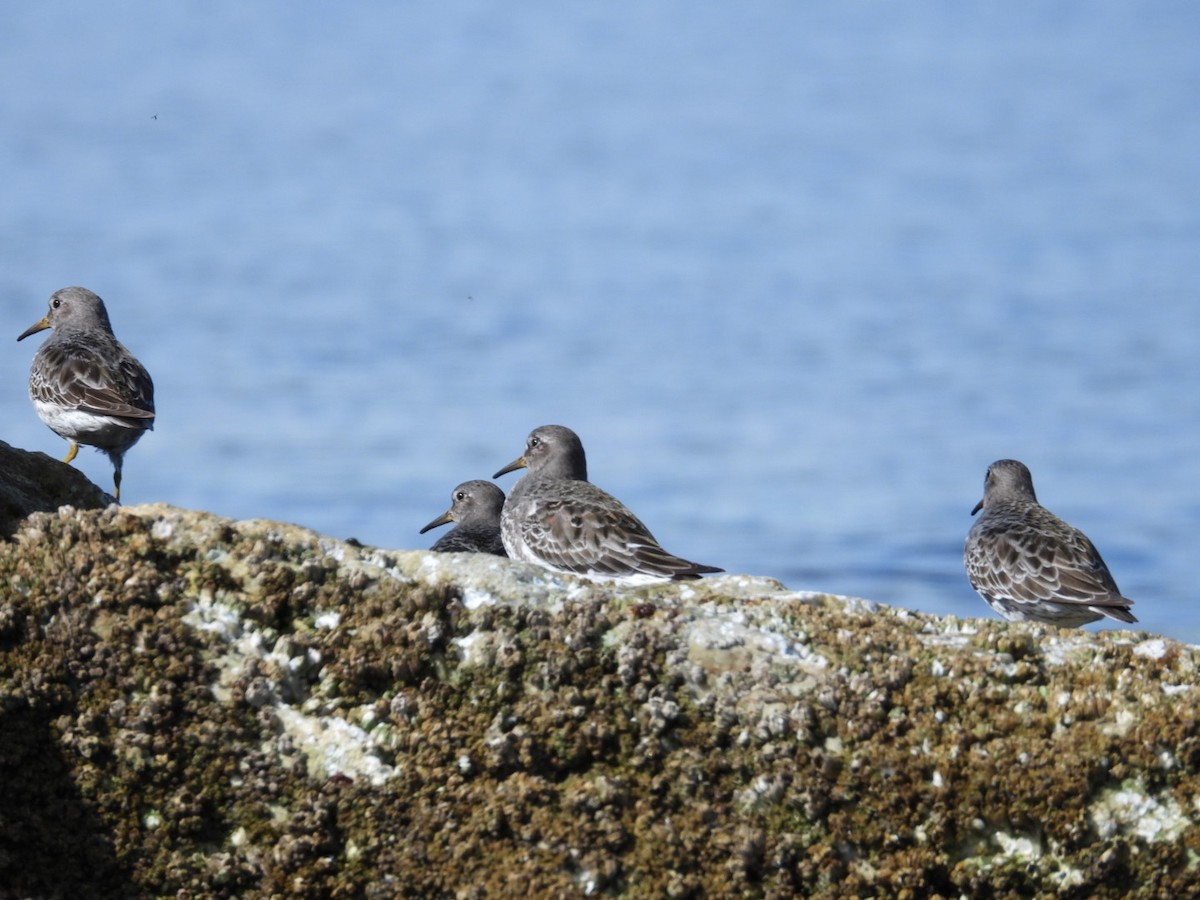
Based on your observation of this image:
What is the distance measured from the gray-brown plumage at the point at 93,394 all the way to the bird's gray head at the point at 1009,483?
290 inches

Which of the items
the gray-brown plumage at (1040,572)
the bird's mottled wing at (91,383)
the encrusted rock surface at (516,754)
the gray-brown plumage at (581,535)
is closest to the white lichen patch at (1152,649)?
the encrusted rock surface at (516,754)

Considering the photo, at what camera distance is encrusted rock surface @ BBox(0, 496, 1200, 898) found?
16.9 feet

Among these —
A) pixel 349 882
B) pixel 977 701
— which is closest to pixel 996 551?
pixel 977 701

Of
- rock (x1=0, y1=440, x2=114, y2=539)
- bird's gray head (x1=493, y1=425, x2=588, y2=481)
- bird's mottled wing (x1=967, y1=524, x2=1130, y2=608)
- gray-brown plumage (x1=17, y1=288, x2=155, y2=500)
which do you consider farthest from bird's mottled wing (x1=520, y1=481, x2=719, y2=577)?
rock (x1=0, y1=440, x2=114, y2=539)

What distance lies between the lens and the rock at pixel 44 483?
7.39 meters

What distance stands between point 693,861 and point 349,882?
3.84ft

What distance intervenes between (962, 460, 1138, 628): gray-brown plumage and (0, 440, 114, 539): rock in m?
6.52

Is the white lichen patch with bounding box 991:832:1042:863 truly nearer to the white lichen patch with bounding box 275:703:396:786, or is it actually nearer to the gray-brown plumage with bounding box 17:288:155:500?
the white lichen patch with bounding box 275:703:396:786

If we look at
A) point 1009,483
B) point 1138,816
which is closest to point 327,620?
point 1138,816

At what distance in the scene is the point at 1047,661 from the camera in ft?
18.7

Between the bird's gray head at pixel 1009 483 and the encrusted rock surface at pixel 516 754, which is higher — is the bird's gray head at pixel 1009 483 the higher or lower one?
the higher one

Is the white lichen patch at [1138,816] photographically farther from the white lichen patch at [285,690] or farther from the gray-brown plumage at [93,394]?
the gray-brown plumage at [93,394]

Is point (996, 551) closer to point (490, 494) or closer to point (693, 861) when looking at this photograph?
point (490, 494)

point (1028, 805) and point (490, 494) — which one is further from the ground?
point (490, 494)
